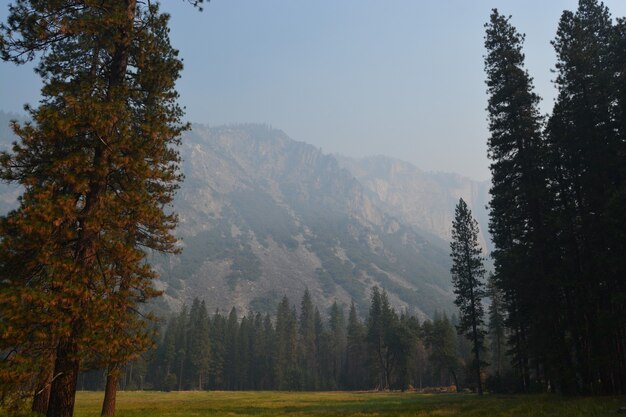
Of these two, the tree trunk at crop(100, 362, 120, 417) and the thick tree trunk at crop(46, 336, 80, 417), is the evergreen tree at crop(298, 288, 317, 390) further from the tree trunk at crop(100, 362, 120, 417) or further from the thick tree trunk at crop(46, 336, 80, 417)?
the thick tree trunk at crop(46, 336, 80, 417)

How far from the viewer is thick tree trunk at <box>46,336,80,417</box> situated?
12102 mm

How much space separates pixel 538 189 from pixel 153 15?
81.7ft

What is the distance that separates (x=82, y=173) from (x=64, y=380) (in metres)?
6.31

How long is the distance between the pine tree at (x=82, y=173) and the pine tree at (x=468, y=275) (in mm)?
39643

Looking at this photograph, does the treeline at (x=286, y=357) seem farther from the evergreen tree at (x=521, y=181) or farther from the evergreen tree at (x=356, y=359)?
the evergreen tree at (x=521, y=181)

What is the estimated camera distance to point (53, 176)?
42.7 feet

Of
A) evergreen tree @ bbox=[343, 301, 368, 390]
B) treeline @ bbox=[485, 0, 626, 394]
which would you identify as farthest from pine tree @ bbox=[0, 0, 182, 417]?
evergreen tree @ bbox=[343, 301, 368, 390]

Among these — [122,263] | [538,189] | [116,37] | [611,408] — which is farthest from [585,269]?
[116,37]

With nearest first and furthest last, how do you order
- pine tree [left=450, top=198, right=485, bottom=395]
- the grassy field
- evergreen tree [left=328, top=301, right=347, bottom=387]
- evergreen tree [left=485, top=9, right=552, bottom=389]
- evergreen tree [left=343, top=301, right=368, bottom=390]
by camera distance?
the grassy field < evergreen tree [left=485, top=9, right=552, bottom=389] < pine tree [left=450, top=198, right=485, bottom=395] < evergreen tree [left=343, top=301, right=368, bottom=390] < evergreen tree [left=328, top=301, right=347, bottom=387]

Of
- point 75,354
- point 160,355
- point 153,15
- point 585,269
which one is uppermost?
point 153,15

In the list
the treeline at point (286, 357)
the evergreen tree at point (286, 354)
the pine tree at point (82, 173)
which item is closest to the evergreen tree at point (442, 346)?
the treeline at point (286, 357)

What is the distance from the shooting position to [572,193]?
2833cm

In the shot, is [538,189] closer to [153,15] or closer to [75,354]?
[153,15]

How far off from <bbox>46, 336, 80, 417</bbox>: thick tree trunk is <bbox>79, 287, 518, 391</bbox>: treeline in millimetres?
88378
